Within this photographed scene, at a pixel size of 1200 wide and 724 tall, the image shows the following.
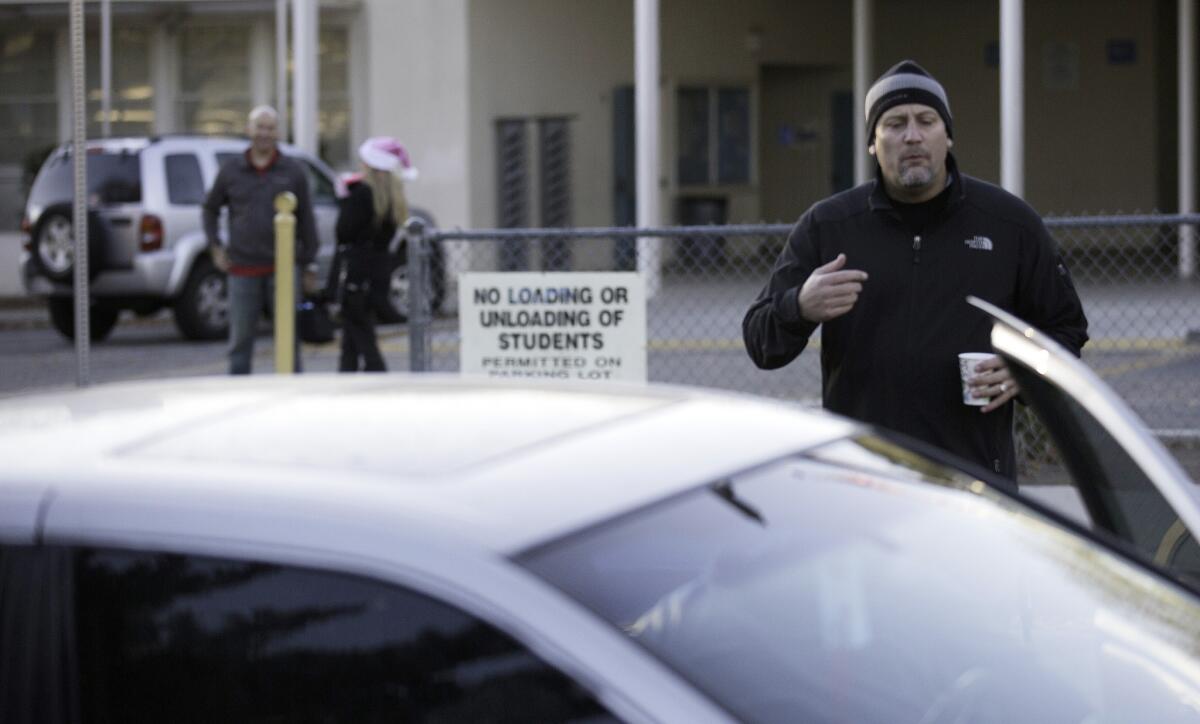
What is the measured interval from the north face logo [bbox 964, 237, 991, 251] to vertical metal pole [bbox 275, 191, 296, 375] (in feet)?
18.3

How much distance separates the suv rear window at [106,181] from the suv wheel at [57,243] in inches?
8.9

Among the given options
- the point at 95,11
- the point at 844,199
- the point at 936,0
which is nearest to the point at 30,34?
the point at 95,11

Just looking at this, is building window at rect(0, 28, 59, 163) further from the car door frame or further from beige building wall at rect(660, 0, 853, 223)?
the car door frame

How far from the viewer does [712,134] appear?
909 inches

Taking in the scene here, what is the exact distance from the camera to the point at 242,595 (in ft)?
7.17

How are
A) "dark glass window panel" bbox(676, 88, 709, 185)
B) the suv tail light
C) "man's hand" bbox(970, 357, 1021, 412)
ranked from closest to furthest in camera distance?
"man's hand" bbox(970, 357, 1021, 412) < the suv tail light < "dark glass window panel" bbox(676, 88, 709, 185)

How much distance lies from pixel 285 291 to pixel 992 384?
5915mm

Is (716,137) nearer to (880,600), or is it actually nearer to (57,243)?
(57,243)

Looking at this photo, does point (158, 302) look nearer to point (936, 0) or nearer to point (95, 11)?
point (95, 11)

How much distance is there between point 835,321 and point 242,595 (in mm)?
2480

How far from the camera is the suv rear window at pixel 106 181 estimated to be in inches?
609

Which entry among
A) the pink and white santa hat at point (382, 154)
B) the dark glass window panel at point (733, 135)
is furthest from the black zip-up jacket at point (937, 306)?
the dark glass window panel at point (733, 135)

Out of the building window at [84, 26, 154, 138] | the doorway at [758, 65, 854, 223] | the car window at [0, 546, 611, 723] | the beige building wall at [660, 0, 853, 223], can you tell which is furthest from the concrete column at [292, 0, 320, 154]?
the car window at [0, 546, 611, 723]

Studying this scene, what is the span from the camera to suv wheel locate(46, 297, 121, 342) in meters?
16.5
